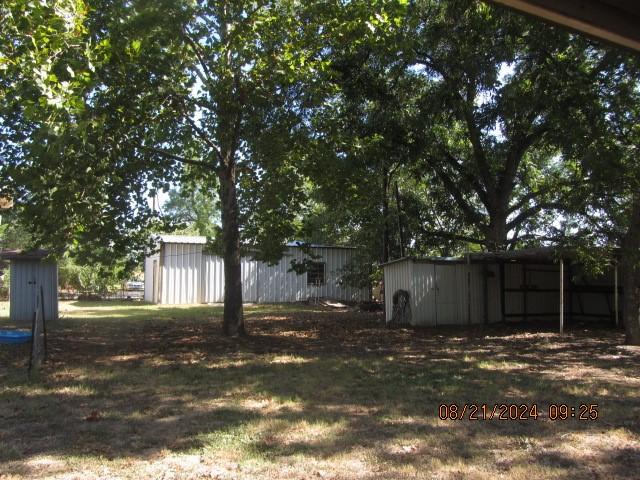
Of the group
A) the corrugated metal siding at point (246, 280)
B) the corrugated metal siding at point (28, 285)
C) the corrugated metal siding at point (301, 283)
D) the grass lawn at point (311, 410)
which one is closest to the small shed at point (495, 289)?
the grass lawn at point (311, 410)

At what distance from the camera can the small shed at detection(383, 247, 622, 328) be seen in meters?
16.3

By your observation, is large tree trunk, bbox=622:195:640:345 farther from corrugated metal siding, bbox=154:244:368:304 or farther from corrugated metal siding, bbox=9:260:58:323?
corrugated metal siding, bbox=154:244:368:304

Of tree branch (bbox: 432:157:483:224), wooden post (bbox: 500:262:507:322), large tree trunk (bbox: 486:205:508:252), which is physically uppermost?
tree branch (bbox: 432:157:483:224)

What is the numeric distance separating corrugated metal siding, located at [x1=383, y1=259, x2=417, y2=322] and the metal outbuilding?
10448mm

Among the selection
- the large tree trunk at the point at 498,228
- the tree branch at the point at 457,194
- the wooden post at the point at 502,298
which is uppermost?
the tree branch at the point at 457,194

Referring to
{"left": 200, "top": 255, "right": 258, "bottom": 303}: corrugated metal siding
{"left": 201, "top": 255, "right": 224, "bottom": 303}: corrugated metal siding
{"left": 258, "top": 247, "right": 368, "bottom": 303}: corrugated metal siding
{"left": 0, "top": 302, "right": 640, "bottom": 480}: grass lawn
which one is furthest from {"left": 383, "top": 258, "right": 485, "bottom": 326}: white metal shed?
{"left": 201, "top": 255, "right": 224, "bottom": 303}: corrugated metal siding

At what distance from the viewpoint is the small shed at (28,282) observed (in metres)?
16.6

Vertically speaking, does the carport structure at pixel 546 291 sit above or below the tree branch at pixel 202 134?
below

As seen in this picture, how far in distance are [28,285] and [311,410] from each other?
45.1ft

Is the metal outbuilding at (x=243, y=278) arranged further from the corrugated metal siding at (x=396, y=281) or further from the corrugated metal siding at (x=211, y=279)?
the corrugated metal siding at (x=396, y=281)

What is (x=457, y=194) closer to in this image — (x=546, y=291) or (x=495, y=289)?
(x=495, y=289)

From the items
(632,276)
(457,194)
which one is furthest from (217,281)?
(632,276)

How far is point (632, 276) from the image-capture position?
11.1 meters

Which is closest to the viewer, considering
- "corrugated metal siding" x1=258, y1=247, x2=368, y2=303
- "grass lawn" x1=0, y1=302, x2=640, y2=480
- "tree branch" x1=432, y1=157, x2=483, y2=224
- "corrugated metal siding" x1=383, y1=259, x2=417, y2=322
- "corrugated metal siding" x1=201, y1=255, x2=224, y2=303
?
"grass lawn" x1=0, y1=302, x2=640, y2=480
